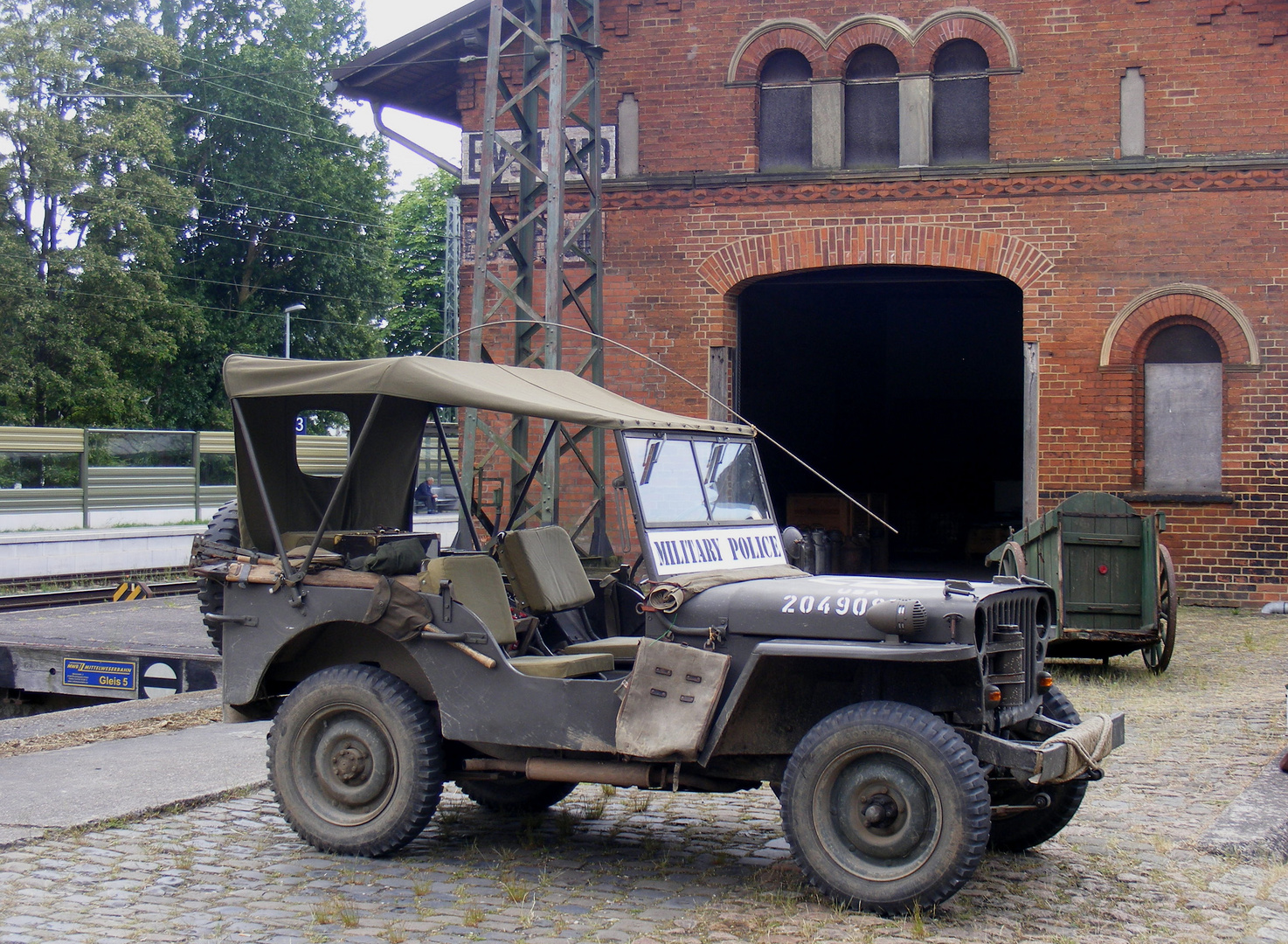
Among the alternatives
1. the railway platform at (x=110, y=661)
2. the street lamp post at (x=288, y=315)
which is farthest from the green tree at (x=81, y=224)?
the railway platform at (x=110, y=661)

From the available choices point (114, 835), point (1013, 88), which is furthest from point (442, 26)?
point (114, 835)

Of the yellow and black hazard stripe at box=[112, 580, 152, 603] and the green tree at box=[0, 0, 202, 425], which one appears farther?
the green tree at box=[0, 0, 202, 425]

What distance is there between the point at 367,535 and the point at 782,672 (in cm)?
240

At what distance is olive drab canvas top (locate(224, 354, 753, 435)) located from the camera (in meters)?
5.61

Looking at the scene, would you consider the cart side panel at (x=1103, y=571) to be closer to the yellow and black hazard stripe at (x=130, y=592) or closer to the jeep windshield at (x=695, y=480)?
the jeep windshield at (x=695, y=480)

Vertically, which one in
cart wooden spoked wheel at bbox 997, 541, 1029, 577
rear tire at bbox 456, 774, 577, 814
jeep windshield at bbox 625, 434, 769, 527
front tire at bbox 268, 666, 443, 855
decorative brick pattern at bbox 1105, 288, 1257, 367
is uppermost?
decorative brick pattern at bbox 1105, 288, 1257, 367

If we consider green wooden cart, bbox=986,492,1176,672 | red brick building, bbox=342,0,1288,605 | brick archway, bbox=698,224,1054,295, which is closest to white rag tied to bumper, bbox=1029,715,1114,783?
green wooden cart, bbox=986,492,1176,672

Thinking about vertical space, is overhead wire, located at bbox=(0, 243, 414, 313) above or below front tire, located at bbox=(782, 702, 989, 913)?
above

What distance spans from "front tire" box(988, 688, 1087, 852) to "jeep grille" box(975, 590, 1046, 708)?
294 millimetres

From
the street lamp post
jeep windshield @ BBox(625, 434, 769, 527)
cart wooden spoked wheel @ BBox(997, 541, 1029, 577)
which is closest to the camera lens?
jeep windshield @ BBox(625, 434, 769, 527)

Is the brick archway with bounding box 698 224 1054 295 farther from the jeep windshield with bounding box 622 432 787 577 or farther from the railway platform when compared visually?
the jeep windshield with bounding box 622 432 787 577

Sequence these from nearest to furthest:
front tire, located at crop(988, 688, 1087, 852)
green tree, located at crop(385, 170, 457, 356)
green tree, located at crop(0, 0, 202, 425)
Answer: front tire, located at crop(988, 688, 1087, 852)
green tree, located at crop(0, 0, 202, 425)
green tree, located at crop(385, 170, 457, 356)

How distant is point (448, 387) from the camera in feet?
18.4

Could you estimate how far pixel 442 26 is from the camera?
55.6 feet
